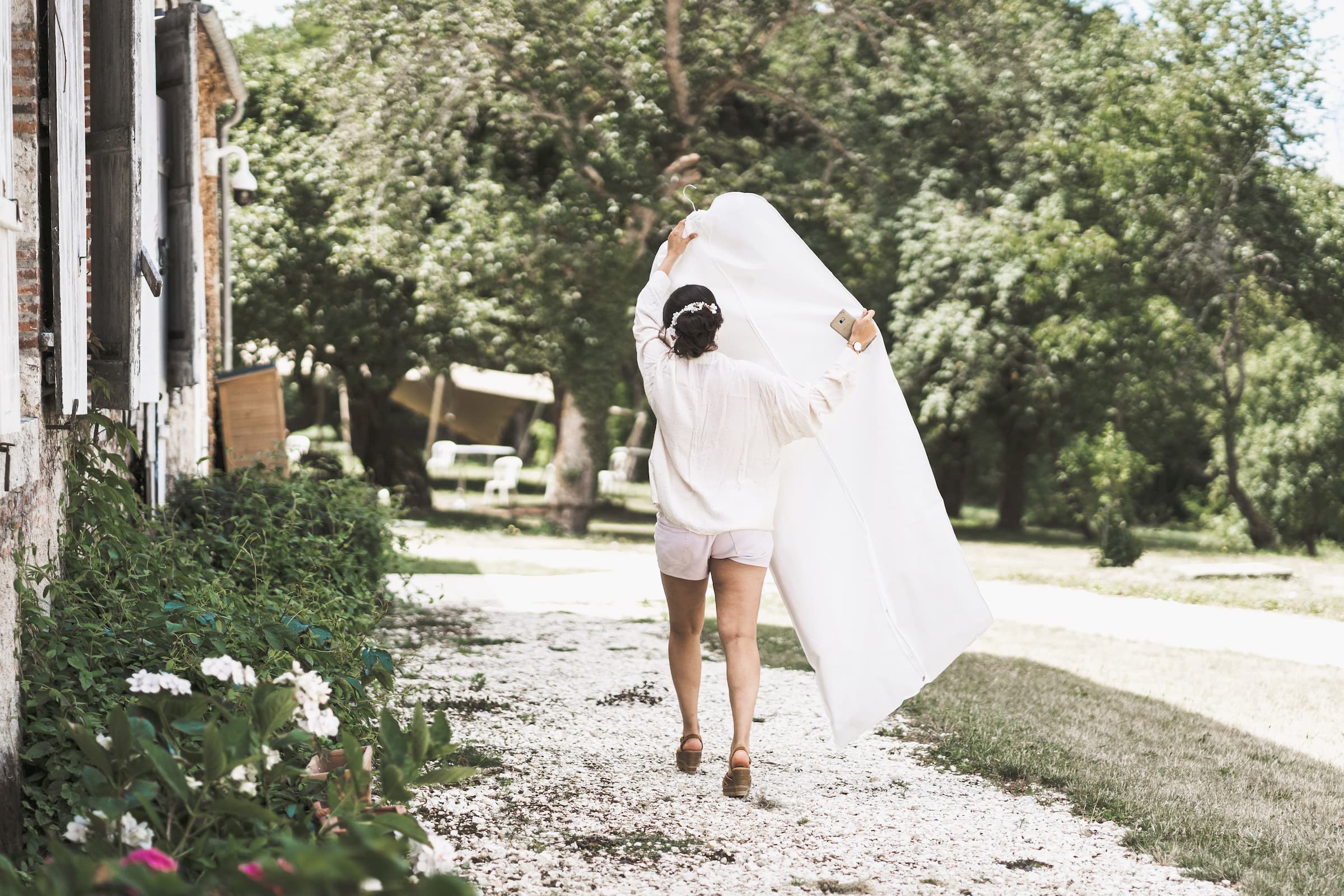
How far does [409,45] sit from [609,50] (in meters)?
2.53

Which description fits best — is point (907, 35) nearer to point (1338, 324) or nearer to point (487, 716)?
point (1338, 324)

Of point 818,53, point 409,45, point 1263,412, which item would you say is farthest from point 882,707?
point 1263,412

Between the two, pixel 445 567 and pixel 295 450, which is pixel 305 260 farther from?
pixel 295 450

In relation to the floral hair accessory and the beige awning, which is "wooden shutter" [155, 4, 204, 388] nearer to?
the floral hair accessory

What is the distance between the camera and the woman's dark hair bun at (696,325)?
189 inches

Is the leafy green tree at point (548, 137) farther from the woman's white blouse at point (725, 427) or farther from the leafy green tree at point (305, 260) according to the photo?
the woman's white blouse at point (725, 427)

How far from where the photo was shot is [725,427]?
479 cm

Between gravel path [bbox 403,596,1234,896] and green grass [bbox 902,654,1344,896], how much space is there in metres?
0.18

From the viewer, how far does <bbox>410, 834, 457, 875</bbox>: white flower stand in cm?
284

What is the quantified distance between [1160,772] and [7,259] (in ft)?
15.5

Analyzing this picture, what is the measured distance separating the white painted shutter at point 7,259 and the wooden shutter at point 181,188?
14.9ft

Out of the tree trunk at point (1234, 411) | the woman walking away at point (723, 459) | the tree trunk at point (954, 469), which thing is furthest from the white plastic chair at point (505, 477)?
the woman walking away at point (723, 459)

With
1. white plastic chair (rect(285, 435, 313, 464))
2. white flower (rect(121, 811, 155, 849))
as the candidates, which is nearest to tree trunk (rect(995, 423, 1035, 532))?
white plastic chair (rect(285, 435, 313, 464))

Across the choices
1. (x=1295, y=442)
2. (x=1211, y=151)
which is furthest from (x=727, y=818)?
(x=1295, y=442)
